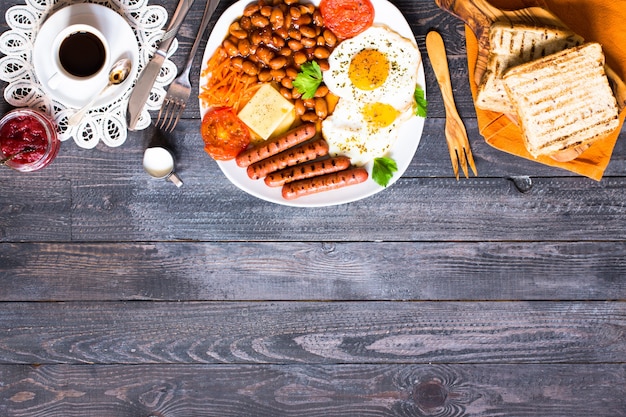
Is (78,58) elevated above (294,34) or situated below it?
below

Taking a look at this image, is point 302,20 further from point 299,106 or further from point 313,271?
point 313,271

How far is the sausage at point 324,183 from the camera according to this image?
2.06 m

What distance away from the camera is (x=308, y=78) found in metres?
2.06

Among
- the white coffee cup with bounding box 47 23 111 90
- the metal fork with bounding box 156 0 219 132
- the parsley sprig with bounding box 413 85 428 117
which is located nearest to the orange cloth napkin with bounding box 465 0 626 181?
the parsley sprig with bounding box 413 85 428 117

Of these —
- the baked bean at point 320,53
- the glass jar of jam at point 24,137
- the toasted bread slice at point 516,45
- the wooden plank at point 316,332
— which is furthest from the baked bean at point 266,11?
the wooden plank at point 316,332

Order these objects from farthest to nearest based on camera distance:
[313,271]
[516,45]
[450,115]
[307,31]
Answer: [313,271], [450,115], [307,31], [516,45]

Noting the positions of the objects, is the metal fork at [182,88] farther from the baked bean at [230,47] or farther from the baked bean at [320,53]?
the baked bean at [320,53]

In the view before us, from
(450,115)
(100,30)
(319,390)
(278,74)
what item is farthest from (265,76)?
(319,390)

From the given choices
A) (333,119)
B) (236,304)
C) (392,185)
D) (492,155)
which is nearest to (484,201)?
(492,155)

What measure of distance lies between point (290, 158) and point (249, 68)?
1.21 ft

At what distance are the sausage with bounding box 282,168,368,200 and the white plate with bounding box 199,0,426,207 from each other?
0.03 m

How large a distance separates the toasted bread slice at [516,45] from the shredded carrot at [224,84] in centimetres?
86

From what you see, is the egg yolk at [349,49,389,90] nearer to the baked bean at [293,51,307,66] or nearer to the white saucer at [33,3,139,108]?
the baked bean at [293,51,307,66]

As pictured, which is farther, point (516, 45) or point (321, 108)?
point (321, 108)
